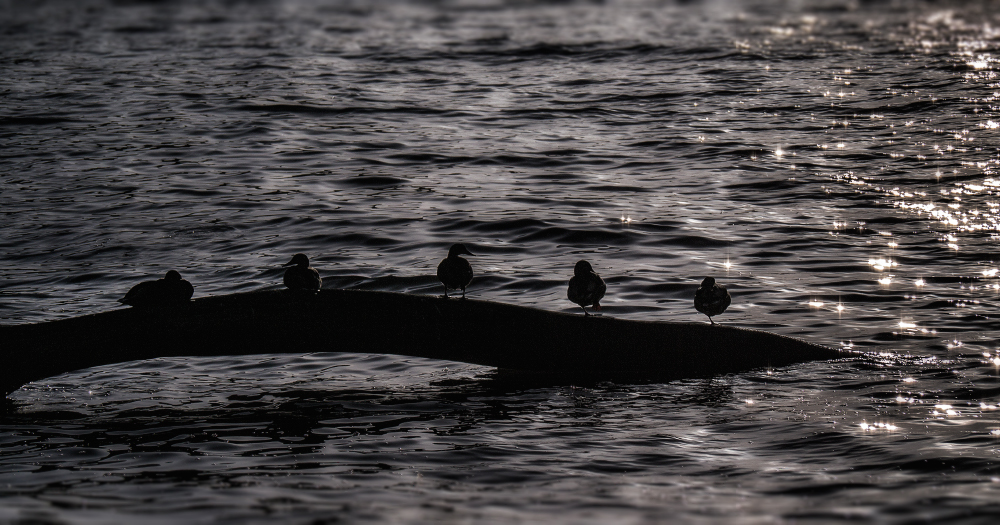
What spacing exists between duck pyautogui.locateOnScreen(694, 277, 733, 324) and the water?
0.98 meters

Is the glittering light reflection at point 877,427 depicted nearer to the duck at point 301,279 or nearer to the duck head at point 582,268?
the duck head at point 582,268

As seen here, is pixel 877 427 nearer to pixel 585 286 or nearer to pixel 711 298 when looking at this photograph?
pixel 711 298

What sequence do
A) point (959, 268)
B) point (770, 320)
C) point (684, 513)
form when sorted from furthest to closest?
1. point (959, 268)
2. point (770, 320)
3. point (684, 513)

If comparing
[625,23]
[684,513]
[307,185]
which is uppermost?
[625,23]

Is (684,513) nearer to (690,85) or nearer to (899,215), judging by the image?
(899,215)

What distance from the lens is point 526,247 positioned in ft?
52.2

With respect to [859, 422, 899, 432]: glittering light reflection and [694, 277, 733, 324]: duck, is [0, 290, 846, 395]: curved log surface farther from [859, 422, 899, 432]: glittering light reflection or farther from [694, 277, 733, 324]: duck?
[859, 422, 899, 432]: glittering light reflection

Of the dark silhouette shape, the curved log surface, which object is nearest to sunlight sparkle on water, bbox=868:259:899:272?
the curved log surface

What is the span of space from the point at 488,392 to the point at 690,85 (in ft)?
62.4

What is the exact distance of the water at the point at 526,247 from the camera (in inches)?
327

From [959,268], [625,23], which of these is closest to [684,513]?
[959,268]

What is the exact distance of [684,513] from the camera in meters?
A: 7.51

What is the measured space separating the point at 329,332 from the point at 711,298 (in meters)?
4.05

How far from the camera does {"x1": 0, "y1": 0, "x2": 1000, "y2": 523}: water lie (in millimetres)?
8305
